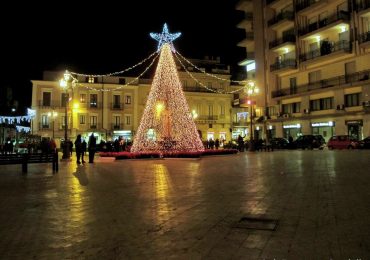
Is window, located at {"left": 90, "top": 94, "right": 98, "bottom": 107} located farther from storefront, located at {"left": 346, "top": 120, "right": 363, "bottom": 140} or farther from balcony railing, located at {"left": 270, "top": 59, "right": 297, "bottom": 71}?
storefront, located at {"left": 346, "top": 120, "right": 363, "bottom": 140}

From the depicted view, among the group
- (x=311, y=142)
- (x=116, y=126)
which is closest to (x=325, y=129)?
(x=311, y=142)

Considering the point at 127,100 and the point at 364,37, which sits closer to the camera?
the point at 364,37

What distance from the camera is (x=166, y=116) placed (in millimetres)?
22641

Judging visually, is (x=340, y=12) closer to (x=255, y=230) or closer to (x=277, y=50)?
(x=277, y=50)

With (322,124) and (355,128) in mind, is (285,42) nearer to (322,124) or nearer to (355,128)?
(322,124)

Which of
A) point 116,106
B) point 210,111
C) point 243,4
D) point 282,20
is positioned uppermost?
point 243,4

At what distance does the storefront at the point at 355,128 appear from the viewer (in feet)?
119

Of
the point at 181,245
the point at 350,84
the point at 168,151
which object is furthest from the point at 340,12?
the point at 181,245

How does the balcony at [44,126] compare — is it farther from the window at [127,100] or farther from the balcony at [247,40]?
the balcony at [247,40]

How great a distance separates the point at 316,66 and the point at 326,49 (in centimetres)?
253

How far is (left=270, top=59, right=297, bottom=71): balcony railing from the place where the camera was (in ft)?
142

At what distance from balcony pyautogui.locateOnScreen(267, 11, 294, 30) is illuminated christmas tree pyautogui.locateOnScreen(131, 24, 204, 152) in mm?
24367

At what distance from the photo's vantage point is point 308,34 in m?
40.7

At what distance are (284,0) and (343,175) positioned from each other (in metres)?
37.6
